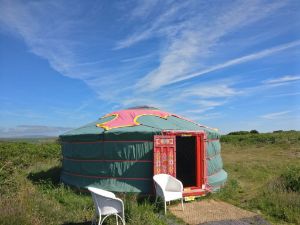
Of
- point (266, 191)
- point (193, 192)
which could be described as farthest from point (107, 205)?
point (266, 191)

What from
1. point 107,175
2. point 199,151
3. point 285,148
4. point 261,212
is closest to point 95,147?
point 107,175

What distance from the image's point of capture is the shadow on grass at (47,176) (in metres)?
9.46

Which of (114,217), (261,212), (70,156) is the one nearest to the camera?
(114,217)

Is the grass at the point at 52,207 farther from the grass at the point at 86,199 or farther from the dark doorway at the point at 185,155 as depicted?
the dark doorway at the point at 185,155

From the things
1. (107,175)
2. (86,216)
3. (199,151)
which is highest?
(199,151)

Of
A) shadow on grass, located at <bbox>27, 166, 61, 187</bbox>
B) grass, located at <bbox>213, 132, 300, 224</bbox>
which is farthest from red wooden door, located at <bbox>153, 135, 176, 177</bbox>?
shadow on grass, located at <bbox>27, 166, 61, 187</bbox>

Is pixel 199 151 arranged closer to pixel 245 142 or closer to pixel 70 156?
pixel 70 156

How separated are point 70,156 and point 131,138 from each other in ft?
6.51

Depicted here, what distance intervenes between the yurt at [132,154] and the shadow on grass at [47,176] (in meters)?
0.64

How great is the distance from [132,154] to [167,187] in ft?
3.54

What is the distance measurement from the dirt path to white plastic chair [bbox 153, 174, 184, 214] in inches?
13.5

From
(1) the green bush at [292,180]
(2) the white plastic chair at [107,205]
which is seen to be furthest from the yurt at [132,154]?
(2) the white plastic chair at [107,205]

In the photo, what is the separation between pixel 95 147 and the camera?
8117mm

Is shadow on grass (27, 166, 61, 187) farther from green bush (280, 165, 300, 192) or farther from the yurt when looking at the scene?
green bush (280, 165, 300, 192)
